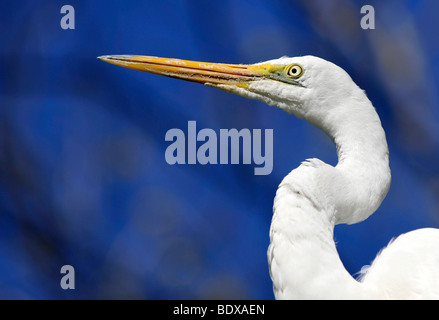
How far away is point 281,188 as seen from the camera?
5.02 feet

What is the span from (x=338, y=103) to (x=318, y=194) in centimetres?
37

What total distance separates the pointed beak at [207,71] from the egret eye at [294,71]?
4.3 inches

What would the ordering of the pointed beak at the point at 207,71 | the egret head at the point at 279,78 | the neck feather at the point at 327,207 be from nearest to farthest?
1. the neck feather at the point at 327,207
2. the egret head at the point at 279,78
3. the pointed beak at the point at 207,71

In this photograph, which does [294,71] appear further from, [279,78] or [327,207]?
[327,207]

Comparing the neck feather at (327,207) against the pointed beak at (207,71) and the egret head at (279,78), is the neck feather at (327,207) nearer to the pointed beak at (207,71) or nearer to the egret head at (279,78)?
the egret head at (279,78)

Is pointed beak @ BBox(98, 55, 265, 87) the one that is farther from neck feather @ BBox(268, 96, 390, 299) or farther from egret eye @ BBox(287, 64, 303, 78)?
neck feather @ BBox(268, 96, 390, 299)

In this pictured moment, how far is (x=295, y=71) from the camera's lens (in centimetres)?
185

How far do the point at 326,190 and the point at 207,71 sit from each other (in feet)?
A: 2.19

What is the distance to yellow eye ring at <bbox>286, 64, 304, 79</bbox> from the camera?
184 cm

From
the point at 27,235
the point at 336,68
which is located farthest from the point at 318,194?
the point at 27,235

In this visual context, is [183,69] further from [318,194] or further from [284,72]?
[318,194]

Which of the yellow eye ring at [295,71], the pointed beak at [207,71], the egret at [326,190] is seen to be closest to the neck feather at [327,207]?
the egret at [326,190]

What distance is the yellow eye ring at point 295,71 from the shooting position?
6.04ft
